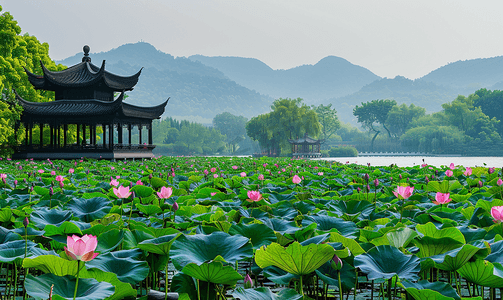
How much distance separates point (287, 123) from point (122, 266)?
45555 millimetres

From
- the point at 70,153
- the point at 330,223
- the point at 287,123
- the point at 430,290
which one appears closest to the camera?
the point at 430,290

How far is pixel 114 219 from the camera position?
236 centimetres

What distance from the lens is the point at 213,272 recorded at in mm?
1318

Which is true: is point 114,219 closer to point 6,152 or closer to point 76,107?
point 76,107

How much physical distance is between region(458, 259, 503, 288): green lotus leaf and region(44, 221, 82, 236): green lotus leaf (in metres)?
1.79

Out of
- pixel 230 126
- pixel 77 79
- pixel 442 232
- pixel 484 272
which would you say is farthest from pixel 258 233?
pixel 230 126

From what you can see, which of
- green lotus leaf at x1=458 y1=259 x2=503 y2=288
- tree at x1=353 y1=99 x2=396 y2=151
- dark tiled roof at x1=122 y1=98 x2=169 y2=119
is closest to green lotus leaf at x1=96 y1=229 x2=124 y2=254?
green lotus leaf at x1=458 y1=259 x2=503 y2=288

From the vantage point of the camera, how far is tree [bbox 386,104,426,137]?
7031 centimetres

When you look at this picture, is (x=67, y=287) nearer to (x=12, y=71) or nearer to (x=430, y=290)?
(x=430, y=290)

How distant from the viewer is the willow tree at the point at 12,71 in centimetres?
1792

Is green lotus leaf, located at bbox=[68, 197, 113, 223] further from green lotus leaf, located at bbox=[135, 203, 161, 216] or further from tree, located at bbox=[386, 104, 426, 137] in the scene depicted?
tree, located at bbox=[386, 104, 426, 137]

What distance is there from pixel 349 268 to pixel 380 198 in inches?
85.6

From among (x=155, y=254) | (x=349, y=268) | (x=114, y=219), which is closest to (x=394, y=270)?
(x=349, y=268)

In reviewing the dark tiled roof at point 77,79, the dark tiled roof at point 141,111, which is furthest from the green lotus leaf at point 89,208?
the dark tiled roof at point 77,79
